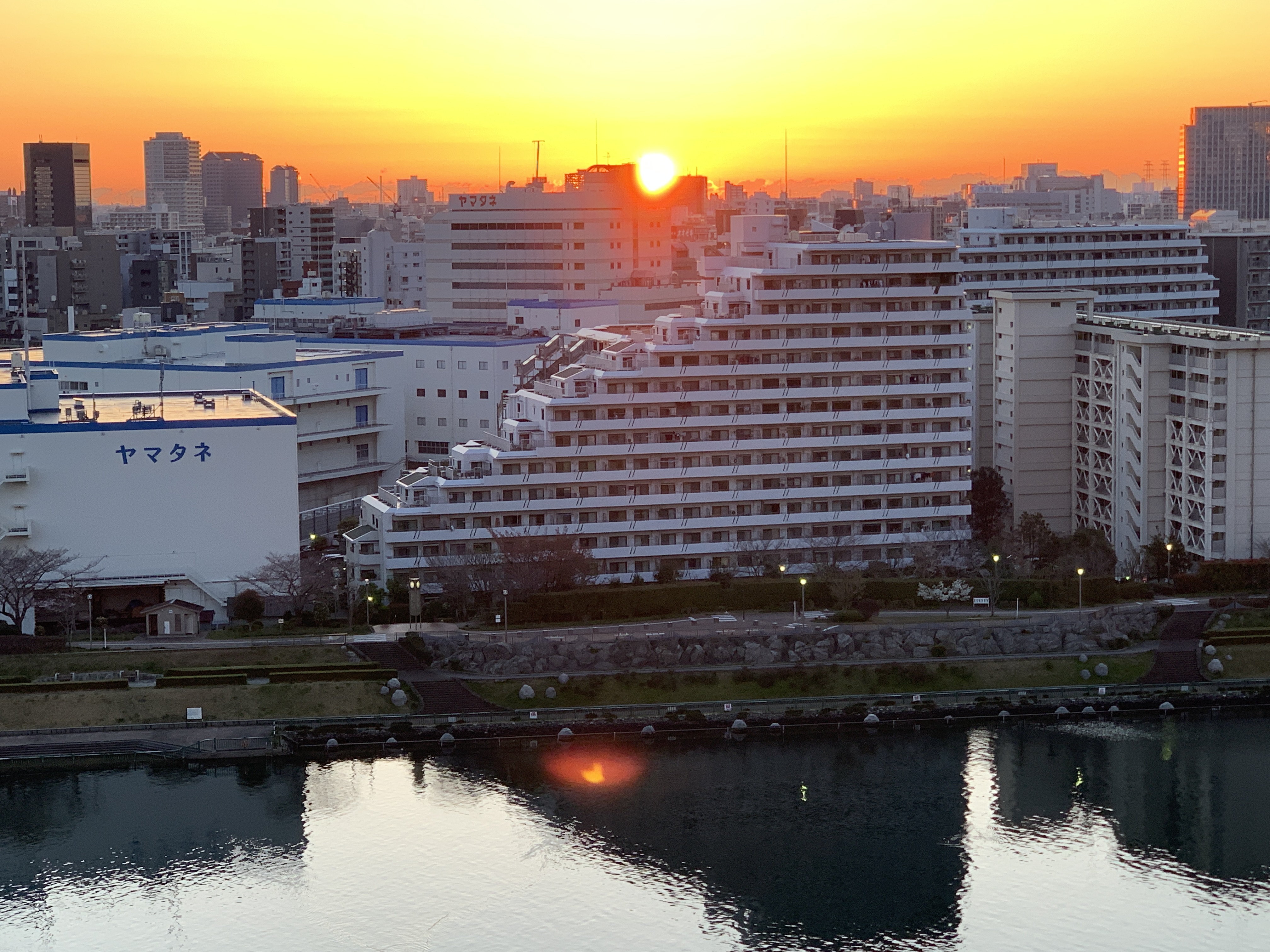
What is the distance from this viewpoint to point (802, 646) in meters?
38.6

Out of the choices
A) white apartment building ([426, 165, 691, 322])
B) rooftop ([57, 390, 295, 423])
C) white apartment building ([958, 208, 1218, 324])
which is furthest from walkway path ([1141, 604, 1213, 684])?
white apartment building ([426, 165, 691, 322])

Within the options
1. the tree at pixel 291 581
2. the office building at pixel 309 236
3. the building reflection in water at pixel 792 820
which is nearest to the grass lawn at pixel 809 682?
the building reflection in water at pixel 792 820

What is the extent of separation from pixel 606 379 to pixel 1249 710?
16.1m

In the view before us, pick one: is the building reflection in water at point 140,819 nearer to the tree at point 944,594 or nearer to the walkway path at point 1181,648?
the tree at point 944,594

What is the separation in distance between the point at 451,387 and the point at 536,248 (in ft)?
78.5

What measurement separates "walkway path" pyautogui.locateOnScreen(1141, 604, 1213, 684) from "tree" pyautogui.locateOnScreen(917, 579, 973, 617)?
4.35 m

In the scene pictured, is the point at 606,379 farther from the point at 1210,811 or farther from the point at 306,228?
the point at 306,228

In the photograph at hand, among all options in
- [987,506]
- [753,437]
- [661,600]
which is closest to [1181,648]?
[987,506]

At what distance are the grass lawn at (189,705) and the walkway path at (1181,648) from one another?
16.1 m

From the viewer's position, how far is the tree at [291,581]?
39.6 metres

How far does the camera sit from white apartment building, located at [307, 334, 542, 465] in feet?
193

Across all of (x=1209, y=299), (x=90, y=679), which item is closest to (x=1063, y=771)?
(x=90, y=679)

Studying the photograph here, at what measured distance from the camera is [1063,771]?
34344mm

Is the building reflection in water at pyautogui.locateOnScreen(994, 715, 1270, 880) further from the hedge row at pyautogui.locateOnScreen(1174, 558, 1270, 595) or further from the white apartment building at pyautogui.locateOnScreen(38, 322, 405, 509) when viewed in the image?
the white apartment building at pyautogui.locateOnScreen(38, 322, 405, 509)
